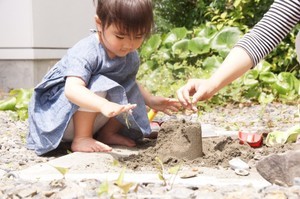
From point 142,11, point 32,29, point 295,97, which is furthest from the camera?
point 32,29

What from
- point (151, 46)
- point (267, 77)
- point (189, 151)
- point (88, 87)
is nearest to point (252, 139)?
point (189, 151)

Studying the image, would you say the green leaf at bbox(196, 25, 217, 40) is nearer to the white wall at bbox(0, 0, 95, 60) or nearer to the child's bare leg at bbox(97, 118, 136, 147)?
the white wall at bbox(0, 0, 95, 60)

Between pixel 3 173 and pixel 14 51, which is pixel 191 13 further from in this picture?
pixel 3 173

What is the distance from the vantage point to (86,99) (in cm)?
251

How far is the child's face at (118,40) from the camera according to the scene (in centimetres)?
267

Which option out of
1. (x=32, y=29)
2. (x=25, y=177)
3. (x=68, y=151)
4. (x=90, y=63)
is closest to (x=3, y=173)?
(x=25, y=177)

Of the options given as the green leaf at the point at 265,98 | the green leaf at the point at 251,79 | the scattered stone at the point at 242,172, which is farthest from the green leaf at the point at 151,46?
the scattered stone at the point at 242,172

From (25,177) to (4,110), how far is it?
2298 millimetres

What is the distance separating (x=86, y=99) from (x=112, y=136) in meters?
0.49

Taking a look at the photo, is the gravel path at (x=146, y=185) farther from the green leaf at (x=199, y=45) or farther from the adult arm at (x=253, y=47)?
the green leaf at (x=199, y=45)

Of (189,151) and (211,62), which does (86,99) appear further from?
(211,62)

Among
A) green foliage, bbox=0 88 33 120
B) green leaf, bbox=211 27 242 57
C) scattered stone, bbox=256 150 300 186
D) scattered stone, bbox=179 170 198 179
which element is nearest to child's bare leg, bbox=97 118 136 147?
scattered stone, bbox=179 170 198 179

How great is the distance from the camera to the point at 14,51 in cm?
591

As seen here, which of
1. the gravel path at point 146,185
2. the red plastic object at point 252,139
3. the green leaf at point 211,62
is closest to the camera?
the gravel path at point 146,185
